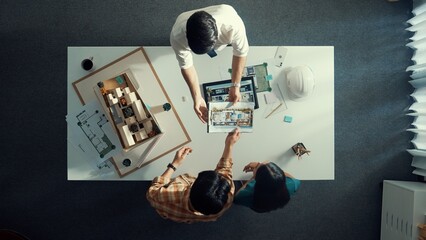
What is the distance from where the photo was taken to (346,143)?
8.10ft

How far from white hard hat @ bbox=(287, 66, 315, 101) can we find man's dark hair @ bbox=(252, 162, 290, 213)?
0.53 m

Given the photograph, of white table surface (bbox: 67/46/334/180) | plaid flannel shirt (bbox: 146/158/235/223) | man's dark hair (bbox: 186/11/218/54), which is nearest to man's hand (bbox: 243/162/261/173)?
white table surface (bbox: 67/46/334/180)

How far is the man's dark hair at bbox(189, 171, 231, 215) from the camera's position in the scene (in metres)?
1.68

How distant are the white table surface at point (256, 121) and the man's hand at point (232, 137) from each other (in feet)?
0.41

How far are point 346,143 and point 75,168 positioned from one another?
1840mm

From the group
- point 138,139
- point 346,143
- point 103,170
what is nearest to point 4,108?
point 103,170

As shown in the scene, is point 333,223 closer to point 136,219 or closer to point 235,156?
point 235,156

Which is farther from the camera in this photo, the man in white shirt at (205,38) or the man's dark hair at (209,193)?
the man's dark hair at (209,193)

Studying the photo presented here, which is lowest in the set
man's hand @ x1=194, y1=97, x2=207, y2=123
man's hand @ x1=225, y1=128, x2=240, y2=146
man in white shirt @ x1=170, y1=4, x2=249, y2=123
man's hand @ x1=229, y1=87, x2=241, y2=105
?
man's hand @ x1=225, y1=128, x2=240, y2=146

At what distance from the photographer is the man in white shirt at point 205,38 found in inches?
59.5

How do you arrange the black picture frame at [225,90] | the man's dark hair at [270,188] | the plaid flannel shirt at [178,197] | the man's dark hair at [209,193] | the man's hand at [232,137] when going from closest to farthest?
1. the man's dark hair at [209,193]
2. the man's dark hair at [270,188]
3. the plaid flannel shirt at [178,197]
4. the man's hand at [232,137]
5. the black picture frame at [225,90]

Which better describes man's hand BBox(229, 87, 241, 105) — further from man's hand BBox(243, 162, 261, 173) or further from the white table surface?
man's hand BBox(243, 162, 261, 173)

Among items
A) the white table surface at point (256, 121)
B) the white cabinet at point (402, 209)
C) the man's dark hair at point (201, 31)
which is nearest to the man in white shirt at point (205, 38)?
the man's dark hair at point (201, 31)

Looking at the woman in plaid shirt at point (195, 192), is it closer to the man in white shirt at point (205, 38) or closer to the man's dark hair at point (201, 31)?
the man in white shirt at point (205, 38)
